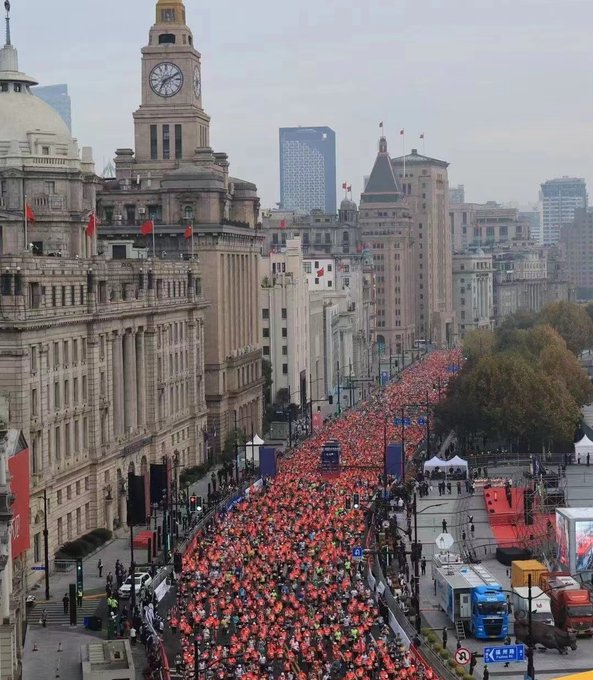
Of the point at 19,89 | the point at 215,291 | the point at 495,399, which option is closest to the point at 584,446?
the point at 495,399

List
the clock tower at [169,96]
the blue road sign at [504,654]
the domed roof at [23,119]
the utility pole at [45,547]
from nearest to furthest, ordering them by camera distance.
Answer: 1. the blue road sign at [504,654]
2. the utility pole at [45,547]
3. the domed roof at [23,119]
4. the clock tower at [169,96]

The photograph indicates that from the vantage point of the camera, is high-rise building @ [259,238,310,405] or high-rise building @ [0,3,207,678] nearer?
high-rise building @ [0,3,207,678]

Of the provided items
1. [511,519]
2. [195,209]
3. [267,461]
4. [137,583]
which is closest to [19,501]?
[137,583]

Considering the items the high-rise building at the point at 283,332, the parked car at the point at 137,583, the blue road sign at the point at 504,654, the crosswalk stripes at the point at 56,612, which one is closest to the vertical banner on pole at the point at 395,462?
the parked car at the point at 137,583

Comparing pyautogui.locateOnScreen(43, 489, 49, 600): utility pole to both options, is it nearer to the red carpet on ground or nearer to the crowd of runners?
the crowd of runners

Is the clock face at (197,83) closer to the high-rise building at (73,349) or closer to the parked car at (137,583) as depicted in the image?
the high-rise building at (73,349)

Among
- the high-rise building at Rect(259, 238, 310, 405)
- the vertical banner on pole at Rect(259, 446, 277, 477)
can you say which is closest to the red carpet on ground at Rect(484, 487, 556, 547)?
the vertical banner on pole at Rect(259, 446, 277, 477)
